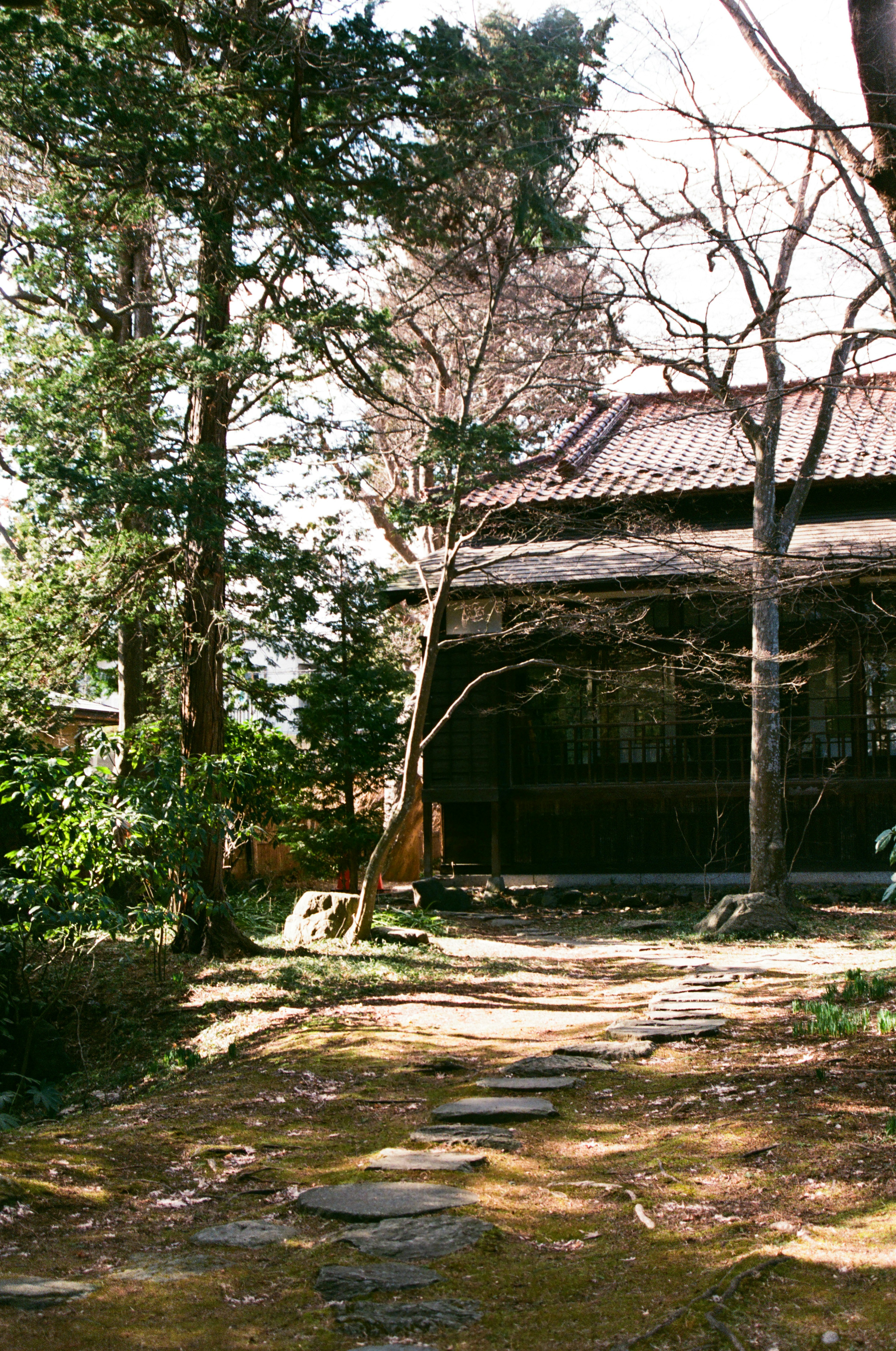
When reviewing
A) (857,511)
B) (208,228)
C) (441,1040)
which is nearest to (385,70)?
(208,228)

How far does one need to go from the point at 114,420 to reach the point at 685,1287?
24.8 ft

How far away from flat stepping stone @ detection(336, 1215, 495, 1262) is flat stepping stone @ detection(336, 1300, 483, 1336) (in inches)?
12.4

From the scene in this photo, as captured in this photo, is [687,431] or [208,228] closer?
[208,228]

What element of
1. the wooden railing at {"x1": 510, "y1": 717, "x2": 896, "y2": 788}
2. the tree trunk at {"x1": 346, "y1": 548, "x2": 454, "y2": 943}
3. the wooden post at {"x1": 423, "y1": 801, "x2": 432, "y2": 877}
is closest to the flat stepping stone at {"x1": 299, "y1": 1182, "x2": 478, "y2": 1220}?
the tree trunk at {"x1": 346, "y1": 548, "x2": 454, "y2": 943}

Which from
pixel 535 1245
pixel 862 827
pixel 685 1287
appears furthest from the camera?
pixel 862 827

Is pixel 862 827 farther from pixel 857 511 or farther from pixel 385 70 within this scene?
pixel 385 70

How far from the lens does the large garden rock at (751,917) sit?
11883mm

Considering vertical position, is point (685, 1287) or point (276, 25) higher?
point (276, 25)

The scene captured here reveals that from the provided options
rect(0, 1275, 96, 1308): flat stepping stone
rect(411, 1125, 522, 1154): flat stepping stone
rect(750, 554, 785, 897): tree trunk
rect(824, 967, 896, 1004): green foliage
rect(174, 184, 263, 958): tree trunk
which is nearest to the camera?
rect(0, 1275, 96, 1308): flat stepping stone

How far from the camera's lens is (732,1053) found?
6141 mm

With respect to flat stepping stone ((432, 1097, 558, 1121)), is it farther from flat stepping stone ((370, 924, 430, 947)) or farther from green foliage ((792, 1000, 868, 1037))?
flat stepping stone ((370, 924, 430, 947))

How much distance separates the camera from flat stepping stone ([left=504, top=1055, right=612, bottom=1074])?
588 centimetres

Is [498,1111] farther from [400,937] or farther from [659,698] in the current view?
[659,698]

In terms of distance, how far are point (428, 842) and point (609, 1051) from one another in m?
10.7
